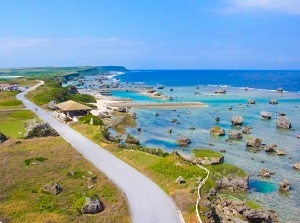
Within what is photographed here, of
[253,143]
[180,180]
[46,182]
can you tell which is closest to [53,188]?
[46,182]

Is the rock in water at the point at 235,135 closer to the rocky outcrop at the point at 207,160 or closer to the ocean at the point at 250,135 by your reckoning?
the ocean at the point at 250,135

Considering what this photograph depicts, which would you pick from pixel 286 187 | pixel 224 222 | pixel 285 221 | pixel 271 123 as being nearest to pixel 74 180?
pixel 224 222

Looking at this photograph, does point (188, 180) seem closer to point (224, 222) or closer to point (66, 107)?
point (224, 222)

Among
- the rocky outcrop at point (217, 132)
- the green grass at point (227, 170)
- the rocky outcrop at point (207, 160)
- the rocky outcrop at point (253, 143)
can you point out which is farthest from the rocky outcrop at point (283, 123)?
the green grass at point (227, 170)

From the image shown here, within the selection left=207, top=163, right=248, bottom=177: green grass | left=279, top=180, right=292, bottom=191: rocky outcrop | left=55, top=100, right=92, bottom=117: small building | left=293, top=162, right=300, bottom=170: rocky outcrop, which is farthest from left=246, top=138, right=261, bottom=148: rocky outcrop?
left=55, top=100, right=92, bottom=117: small building

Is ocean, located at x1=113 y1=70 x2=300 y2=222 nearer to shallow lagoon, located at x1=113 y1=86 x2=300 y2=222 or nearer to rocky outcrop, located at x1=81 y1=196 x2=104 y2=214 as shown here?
shallow lagoon, located at x1=113 y1=86 x2=300 y2=222

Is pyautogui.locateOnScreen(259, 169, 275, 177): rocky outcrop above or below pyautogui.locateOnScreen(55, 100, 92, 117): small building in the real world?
below
